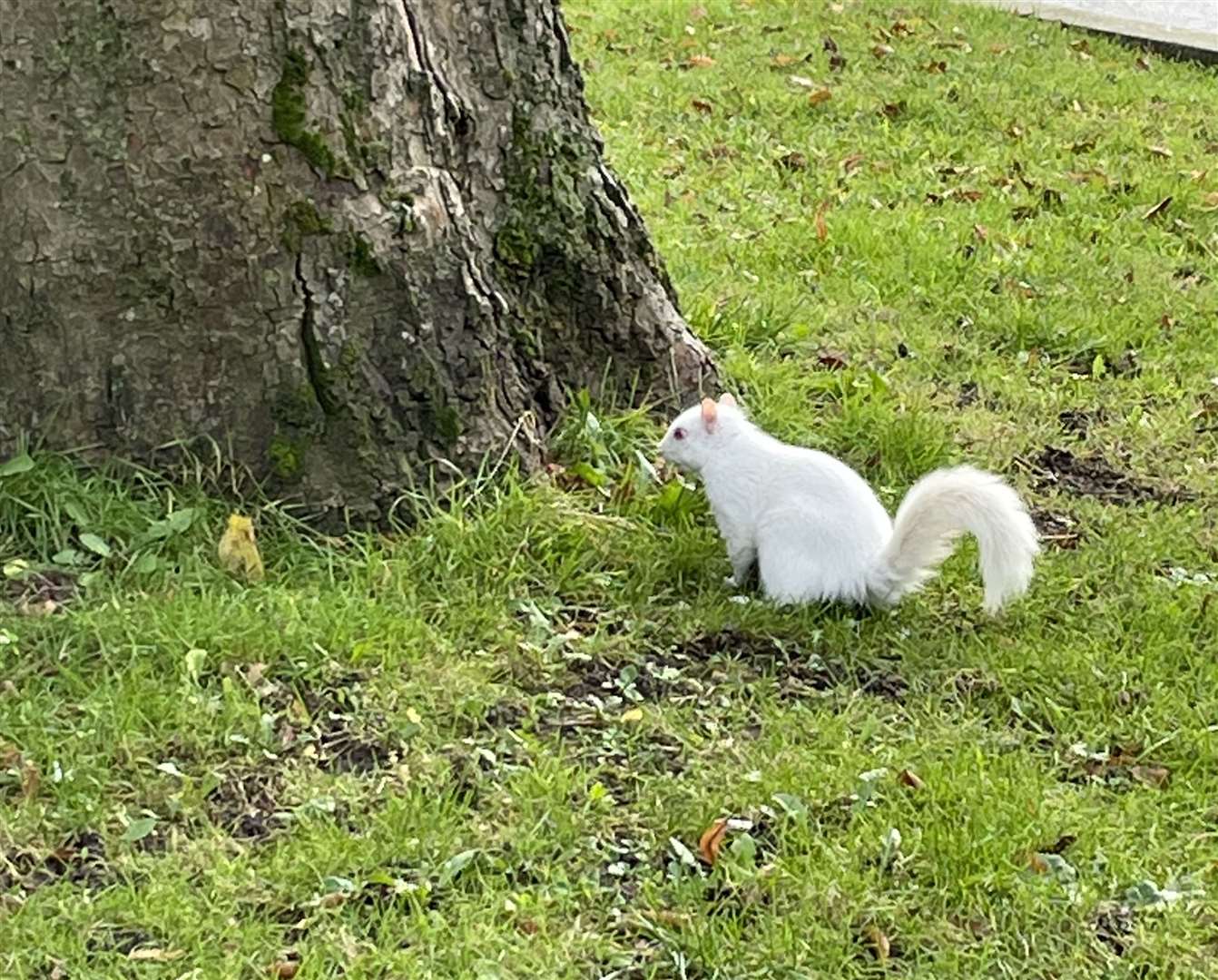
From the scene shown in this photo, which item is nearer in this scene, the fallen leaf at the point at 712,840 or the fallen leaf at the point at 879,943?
the fallen leaf at the point at 879,943

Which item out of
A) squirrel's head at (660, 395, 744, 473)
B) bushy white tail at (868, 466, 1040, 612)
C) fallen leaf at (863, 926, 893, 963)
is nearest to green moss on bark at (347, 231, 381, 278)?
squirrel's head at (660, 395, 744, 473)

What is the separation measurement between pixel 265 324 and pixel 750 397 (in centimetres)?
135

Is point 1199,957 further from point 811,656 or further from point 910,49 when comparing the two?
point 910,49

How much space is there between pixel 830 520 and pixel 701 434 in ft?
1.17

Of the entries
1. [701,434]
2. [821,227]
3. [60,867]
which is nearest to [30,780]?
[60,867]

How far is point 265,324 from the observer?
3350 mm

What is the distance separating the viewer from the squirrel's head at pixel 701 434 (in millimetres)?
3533

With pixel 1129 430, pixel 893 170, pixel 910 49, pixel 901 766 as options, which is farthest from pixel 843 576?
pixel 910 49

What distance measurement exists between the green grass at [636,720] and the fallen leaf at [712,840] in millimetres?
25

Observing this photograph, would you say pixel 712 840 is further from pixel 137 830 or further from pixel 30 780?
pixel 30 780

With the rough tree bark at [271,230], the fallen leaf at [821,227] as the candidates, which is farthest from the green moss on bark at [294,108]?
the fallen leaf at [821,227]

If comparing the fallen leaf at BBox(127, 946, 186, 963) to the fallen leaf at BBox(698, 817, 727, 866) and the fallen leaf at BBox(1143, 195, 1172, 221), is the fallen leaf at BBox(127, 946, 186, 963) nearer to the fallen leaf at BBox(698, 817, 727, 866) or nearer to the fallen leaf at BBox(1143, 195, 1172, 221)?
the fallen leaf at BBox(698, 817, 727, 866)

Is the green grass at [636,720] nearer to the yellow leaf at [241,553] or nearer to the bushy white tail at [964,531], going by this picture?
the yellow leaf at [241,553]

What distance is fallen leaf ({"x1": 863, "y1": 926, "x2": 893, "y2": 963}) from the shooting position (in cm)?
254
